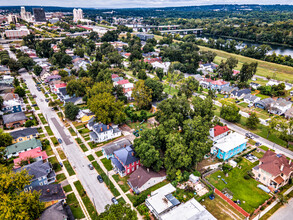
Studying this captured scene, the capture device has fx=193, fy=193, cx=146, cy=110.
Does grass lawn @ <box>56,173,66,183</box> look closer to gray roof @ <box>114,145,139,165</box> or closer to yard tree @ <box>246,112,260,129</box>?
gray roof @ <box>114,145,139,165</box>

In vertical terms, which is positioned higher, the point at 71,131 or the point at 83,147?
the point at 71,131

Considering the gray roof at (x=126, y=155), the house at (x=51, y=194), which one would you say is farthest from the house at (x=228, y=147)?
the house at (x=51, y=194)

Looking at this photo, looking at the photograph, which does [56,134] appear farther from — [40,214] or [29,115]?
[40,214]

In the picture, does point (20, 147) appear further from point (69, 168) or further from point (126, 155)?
point (126, 155)

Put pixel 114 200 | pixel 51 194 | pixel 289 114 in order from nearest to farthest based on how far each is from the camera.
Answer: pixel 51 194 < pixel 114 200 < pixel 289 114

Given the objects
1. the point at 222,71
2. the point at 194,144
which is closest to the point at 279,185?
the point at 194,144

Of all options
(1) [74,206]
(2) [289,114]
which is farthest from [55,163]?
(2) [289,114]

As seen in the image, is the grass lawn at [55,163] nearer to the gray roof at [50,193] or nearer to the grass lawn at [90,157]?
the grass lawn at [90,157]
